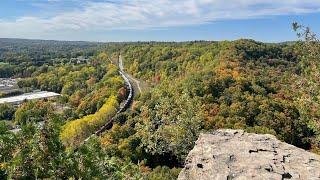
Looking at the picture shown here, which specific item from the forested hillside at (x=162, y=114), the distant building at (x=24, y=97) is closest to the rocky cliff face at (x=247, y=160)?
the forested hillside at (x=162, y=114)

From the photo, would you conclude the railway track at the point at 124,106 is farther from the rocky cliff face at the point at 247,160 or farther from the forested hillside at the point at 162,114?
the rocky cliff face at the point at 247,160

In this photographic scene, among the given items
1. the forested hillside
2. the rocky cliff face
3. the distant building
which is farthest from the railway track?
the rocky cliff face

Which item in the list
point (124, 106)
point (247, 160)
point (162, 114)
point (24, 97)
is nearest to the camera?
point (247, 160)

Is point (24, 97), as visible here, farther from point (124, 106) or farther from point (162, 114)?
point (162, 114)

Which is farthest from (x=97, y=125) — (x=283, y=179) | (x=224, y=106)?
(x=283, y=179)

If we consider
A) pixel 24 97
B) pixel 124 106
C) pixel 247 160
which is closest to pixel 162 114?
pixel 247 160
